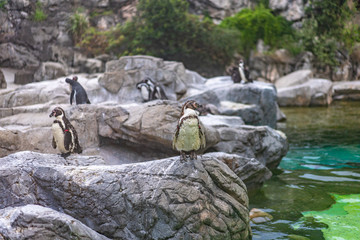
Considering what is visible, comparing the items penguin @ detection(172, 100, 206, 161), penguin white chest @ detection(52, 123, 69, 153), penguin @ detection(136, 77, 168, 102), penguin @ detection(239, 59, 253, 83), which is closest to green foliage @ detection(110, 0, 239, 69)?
penguin @ detection(239, 59, 253, 83)

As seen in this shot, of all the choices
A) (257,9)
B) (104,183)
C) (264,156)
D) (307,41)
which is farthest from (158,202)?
(257,9)

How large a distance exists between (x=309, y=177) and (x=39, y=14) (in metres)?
12.5

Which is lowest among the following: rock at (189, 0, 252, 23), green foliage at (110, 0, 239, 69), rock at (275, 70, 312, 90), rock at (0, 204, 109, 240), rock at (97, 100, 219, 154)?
rock at (0, 204, 109, 240)

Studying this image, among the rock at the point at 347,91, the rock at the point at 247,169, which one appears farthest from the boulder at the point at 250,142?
the rock at the point at 347,91

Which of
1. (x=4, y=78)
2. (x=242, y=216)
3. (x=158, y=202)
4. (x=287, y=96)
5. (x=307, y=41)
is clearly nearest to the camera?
(x=158, y=202)

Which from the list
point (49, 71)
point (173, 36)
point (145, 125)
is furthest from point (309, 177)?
point (173, 36)

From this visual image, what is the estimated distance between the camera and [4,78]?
1292 cm

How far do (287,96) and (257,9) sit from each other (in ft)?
32.4

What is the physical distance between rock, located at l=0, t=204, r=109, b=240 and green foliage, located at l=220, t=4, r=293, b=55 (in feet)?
76.5

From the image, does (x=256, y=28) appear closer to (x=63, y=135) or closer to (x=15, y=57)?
(x=15, y=57)

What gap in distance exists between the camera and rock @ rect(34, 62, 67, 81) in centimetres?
1505

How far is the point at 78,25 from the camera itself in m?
18.1

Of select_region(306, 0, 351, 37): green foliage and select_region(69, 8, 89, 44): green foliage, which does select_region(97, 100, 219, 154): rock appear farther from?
select_region(306, 0, 351, 37): green foliage

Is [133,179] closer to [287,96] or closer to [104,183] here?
[104,183]
